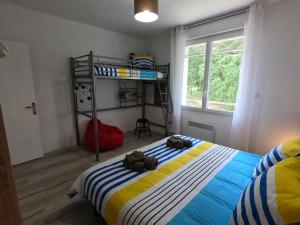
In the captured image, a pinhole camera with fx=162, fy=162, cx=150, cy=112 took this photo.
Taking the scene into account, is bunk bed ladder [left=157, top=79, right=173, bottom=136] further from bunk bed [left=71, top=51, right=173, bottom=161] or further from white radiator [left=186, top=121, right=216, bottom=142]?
white radiator [left=186, top=121, right=216, bottom=142]

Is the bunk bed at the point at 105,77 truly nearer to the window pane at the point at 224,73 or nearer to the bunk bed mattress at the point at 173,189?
the window pane at the point at 224,73

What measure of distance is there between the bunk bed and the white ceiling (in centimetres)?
67

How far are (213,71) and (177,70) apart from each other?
2.38ft

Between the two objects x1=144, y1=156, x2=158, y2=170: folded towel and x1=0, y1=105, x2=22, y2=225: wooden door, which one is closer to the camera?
x1=0, y1=105, x2=22, y2=225: wooden door

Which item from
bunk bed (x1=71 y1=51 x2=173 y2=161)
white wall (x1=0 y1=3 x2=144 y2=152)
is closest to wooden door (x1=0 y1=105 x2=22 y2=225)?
bunk bed (x1=71 y1=51 x2=173 y2=161)

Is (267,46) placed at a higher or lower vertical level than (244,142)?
higher

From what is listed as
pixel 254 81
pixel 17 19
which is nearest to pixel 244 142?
pixel 254 81

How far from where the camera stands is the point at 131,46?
13.3 ft

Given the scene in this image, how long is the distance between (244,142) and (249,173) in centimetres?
128

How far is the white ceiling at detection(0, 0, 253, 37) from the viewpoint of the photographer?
7.72ft

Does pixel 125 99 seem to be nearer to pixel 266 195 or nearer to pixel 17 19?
pixel 17 19

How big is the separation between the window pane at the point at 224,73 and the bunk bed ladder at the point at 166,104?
3.07 ft

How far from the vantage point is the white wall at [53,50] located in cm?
252

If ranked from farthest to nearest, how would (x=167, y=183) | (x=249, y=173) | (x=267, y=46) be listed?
(x=267, y=46) < (x=249, y=173) < (x=167, y=183)
